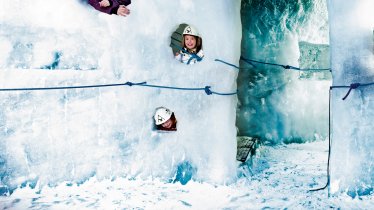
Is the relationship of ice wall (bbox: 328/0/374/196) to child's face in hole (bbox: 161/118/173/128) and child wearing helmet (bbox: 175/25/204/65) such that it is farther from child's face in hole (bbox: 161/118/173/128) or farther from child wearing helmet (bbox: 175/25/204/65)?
child's face in hole (bbox: 161/118/173/128)

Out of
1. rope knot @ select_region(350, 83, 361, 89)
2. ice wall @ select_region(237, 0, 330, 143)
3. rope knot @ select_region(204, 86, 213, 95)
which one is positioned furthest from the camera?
ice wall @ select_region(237, 0, 330, 143)

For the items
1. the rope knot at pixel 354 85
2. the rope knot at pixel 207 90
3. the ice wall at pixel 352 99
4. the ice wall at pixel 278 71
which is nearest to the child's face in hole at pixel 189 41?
the rope knot at pixel 207 90

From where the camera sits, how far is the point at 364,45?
3.50m

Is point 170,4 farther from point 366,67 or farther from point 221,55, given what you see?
point 366,67

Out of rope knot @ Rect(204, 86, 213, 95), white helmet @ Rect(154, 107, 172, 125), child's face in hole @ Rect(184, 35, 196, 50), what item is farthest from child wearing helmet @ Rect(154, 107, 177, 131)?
child's face in hole @ Rect(184, 35, 196, 50)

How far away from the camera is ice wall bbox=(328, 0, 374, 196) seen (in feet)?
11.5

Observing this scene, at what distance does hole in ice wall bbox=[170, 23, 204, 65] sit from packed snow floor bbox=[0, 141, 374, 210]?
1.48m

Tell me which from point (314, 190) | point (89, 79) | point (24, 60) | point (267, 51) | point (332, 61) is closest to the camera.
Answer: point (24, 60)


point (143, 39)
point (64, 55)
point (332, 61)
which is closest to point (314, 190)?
point (332, 61)

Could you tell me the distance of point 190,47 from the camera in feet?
12.7

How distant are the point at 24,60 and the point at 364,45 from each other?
3.40 meters

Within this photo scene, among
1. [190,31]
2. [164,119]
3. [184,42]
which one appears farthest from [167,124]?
[190,31]

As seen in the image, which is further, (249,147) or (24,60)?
(249,147)

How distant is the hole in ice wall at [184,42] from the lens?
3842mm
